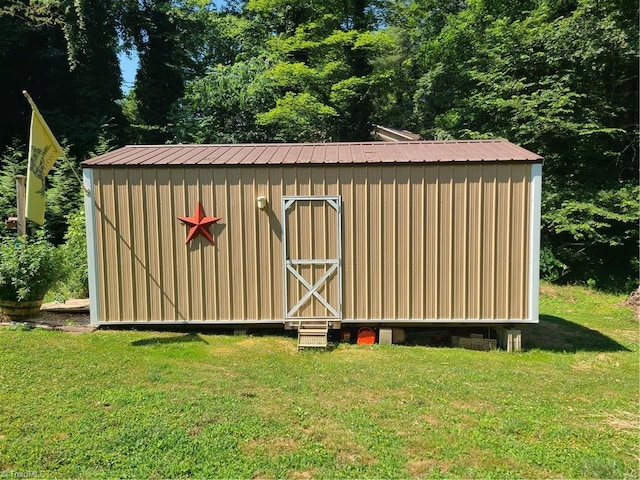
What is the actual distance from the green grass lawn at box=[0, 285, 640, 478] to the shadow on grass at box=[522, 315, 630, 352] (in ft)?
1.54

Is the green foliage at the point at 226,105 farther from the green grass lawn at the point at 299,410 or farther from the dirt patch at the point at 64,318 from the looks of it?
the green grass lawn at the point at 299,410

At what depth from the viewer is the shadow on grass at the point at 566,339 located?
8.03 meters

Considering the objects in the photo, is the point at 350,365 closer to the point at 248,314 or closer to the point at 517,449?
the point at 248,314

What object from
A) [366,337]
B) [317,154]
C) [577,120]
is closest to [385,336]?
[366,337]

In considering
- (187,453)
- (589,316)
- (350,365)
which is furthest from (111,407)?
(589,316)

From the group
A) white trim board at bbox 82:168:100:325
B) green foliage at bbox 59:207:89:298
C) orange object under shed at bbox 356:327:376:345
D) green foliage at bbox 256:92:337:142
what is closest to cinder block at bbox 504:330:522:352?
orange object under shed at bbox 356:327:376:345

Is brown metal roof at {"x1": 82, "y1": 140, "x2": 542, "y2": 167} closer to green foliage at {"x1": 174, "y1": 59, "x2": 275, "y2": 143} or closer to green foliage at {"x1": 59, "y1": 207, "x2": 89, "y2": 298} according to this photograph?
green foliage at {"x1": 59, "y1": 207, "x2": 89, "y2": 298}

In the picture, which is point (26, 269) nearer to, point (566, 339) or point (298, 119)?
point (566, 339)

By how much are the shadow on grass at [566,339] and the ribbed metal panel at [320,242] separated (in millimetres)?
1195

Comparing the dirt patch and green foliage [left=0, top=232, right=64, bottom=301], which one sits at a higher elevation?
green foliage [left=0, top=232, right=64, bottom=301]

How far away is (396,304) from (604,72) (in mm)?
12115

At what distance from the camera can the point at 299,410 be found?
190 inches

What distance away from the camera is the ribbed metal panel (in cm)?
741

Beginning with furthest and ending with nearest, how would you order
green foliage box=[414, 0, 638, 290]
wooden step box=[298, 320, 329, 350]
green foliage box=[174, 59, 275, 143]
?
green foliage box=[174, 59, 275, 143]
green foliage box=[414, 0, 638, 290]
wooden step box=[298, 320, 329, 350]
